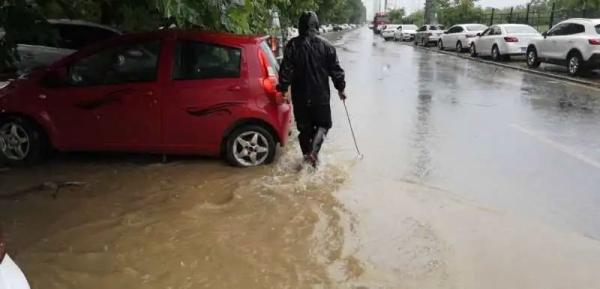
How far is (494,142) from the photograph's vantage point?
8.72 metres

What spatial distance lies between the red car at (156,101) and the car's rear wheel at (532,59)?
55.4 feet

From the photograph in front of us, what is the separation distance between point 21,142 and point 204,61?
2303 millimetres

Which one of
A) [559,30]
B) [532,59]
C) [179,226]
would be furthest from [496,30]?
[179,226]

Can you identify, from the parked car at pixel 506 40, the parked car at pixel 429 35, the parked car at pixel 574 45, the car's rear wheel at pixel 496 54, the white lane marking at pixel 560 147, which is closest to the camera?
the white lane marking at pixel 560 147

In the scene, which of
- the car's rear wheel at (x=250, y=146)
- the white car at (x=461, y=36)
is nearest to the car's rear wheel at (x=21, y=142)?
the car's rear wheel at (x=250, y=146)

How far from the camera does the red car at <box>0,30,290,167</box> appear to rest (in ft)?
22.0

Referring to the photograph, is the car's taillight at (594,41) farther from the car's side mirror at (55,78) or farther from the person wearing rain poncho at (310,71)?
the car's side mirror at (55,78)

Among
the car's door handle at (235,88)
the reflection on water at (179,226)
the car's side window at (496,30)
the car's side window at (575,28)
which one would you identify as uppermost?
the car's side window at (575,28)

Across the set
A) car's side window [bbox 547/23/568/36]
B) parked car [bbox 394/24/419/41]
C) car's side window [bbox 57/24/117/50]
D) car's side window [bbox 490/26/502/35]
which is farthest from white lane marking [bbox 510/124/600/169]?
parked car [bbox 394/24/419/41]

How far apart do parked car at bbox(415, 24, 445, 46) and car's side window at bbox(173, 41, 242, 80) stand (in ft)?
109

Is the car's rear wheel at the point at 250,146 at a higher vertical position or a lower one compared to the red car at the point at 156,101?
lower

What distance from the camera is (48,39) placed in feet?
24.8

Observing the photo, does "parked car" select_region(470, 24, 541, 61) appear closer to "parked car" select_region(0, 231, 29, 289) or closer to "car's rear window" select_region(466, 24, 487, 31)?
"car's rear window" select_region(466, 24, 487, 31)

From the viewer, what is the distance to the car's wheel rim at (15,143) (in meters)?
6.94
